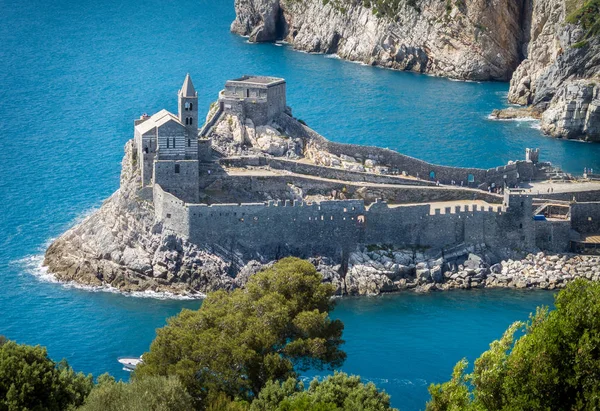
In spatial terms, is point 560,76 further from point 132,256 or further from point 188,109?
point 132,256

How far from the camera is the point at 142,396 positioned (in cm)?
5288

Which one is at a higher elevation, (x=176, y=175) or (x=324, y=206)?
(x=176, y=175)

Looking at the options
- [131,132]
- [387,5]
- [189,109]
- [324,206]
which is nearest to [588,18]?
[387,5]

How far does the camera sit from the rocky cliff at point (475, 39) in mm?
131750

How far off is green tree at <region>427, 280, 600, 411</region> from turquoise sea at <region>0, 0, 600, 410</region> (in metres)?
20.2

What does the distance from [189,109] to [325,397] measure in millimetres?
37411

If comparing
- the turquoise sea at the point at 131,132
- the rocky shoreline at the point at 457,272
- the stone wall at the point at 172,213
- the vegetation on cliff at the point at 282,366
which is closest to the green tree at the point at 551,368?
the vegetation on cliff at the point at 282,366

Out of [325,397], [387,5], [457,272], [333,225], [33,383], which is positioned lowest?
[457,272]

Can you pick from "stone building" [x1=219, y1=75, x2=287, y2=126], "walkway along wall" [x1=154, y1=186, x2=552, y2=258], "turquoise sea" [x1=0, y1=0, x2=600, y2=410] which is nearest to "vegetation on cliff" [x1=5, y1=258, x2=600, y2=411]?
"turquoise sea" [x1=0, y1=0, x2=600, y2=410]

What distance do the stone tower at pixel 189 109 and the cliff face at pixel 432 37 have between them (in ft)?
250

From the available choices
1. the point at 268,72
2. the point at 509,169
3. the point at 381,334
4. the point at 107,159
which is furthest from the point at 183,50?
the point at 381,334

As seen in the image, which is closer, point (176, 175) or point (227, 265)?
point (227, 265)

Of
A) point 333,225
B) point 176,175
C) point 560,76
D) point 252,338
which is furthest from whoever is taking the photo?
point 560,76

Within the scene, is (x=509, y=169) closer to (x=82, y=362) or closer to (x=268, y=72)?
(x=82, y=362)
